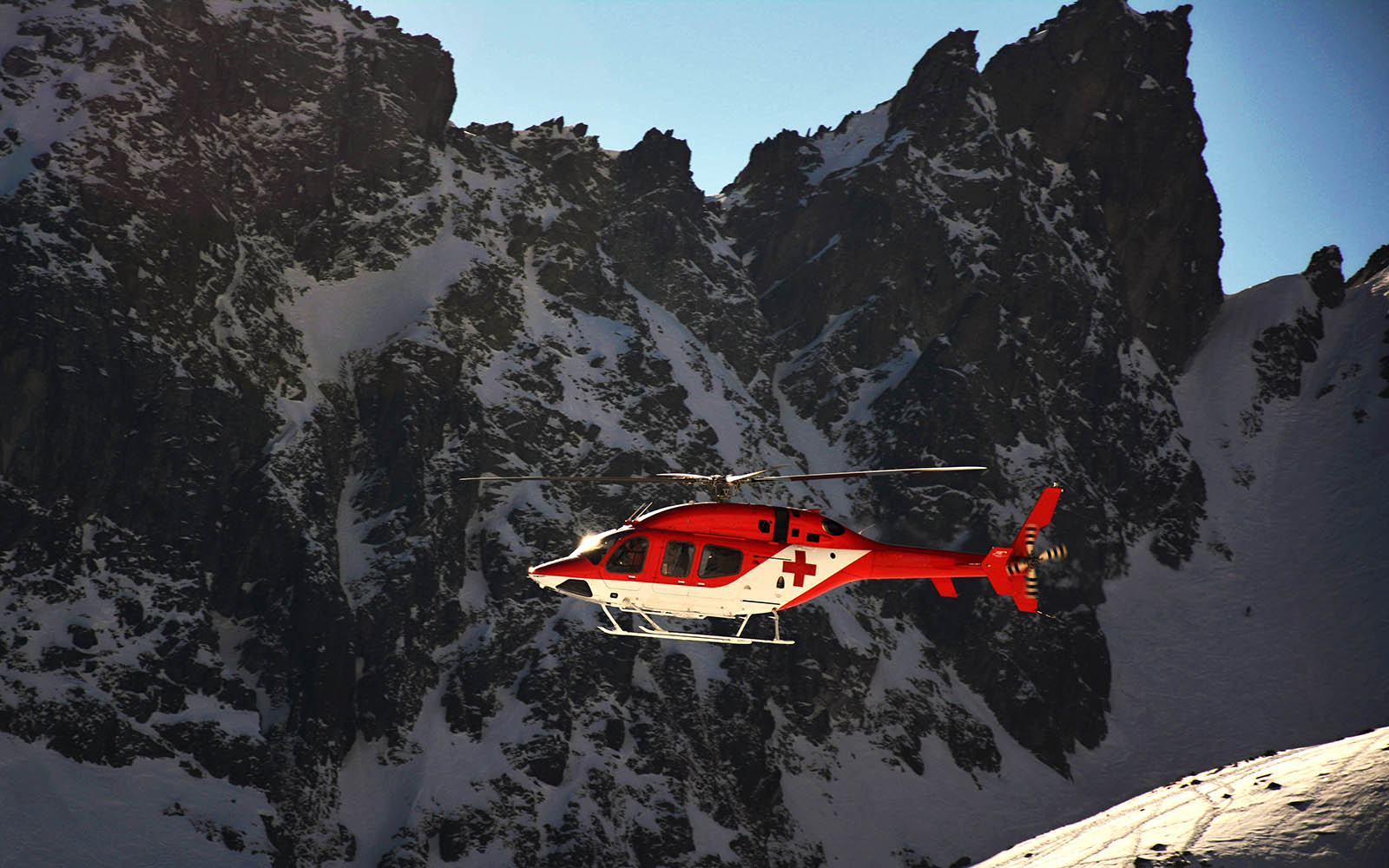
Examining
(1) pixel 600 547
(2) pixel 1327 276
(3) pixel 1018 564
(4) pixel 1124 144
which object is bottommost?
(3) pixel 1018 564

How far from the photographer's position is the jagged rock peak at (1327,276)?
192625mm

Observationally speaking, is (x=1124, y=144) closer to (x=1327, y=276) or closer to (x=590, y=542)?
(x=1327, y=276)

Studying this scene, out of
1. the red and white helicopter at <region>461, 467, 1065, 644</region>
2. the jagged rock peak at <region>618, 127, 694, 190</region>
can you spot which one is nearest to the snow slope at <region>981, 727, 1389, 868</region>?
the red and white helicopter at <region>461, 467, 1065, 644</region>

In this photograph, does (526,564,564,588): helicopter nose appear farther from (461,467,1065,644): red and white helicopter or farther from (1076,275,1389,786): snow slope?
(1076,275,1389,786): snow slope

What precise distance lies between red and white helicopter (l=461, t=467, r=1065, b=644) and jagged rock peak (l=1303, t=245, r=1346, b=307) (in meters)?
173

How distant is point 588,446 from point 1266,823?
325 ft

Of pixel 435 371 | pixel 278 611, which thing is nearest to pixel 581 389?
pixel 435 371

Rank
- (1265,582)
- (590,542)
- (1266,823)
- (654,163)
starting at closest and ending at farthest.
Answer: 1. (590,542)
2. (1266,823)
3. (1265,582)
4. (654,163)

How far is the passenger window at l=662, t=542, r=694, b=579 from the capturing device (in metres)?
39.3

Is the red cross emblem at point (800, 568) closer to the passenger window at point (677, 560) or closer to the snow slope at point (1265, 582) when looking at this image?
the passenger window at point (677, 560)

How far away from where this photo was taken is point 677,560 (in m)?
39.4

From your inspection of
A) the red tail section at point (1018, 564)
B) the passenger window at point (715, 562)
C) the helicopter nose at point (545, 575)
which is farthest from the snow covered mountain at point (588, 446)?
the red tail section at point (1018, 564)

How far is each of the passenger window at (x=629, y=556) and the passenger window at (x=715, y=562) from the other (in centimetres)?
183

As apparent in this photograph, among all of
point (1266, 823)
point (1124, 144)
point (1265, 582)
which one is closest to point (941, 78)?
point (1124, 144)
